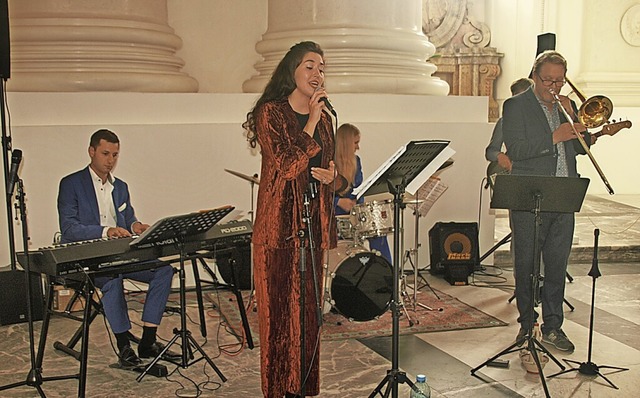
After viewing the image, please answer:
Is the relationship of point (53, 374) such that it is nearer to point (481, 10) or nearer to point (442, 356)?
point (442, 356)

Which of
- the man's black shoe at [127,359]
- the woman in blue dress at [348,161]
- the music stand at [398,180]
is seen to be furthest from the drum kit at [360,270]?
the music stand at [398,180]

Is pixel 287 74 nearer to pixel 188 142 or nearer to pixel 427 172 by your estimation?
pixel 427 172

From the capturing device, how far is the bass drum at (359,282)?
224 inches

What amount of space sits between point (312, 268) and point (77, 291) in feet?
5.51

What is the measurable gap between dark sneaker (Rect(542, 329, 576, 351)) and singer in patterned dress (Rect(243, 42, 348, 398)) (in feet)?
6.85

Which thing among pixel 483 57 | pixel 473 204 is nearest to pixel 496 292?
pixel 473 204

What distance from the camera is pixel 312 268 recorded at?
3938mm

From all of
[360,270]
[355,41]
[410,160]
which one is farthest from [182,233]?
[355,41]

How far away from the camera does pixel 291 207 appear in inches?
151

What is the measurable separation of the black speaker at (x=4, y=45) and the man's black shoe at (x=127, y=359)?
6.13ft

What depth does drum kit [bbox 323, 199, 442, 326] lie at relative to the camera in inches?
224

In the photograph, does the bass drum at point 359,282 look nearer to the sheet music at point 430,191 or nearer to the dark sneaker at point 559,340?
the sheet music at point 430,191

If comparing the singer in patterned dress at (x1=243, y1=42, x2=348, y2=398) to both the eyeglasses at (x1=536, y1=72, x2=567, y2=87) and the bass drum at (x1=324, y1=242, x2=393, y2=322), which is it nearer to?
the bass drum at (x1=324, y1=242, x2=393, y2=322)

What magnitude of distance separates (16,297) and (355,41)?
13.1ft
